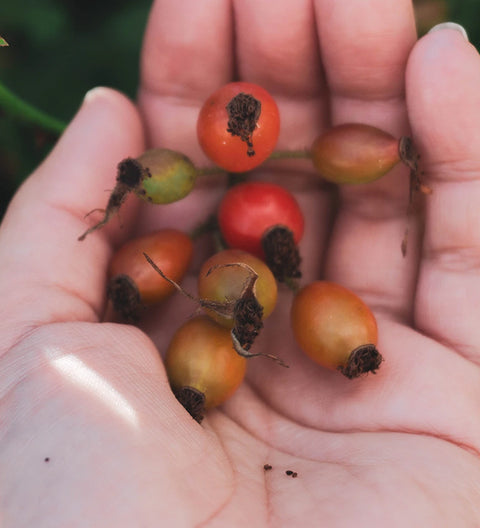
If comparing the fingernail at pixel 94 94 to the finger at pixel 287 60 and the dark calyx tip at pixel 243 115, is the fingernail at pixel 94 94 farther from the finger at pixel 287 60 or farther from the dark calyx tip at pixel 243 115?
the dark calyx tip at pixel 243 115

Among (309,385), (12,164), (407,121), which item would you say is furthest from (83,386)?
(12,164)

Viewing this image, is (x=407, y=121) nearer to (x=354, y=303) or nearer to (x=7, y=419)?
(x=354, y=303)

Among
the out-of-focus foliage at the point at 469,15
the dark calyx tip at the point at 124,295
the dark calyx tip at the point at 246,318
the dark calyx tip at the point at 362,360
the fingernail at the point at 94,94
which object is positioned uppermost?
the out-of-focus foliage at the point at 469,15

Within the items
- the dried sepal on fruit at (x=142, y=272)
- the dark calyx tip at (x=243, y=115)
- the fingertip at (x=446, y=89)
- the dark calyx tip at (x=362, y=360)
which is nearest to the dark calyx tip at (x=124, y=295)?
the dried sepal on fruit at (x=142, y=272)

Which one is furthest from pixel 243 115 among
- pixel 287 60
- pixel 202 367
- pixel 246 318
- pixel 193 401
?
pixel 193 401

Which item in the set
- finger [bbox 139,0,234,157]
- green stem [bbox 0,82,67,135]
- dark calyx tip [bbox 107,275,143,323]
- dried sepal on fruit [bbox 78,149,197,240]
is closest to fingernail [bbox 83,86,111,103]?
finger [bbox 139,0,234,157]

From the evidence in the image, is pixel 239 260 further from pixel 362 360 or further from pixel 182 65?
pixel 182 65

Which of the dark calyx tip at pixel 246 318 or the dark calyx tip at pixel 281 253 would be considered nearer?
the dark calyx tip at pixel 246 318
